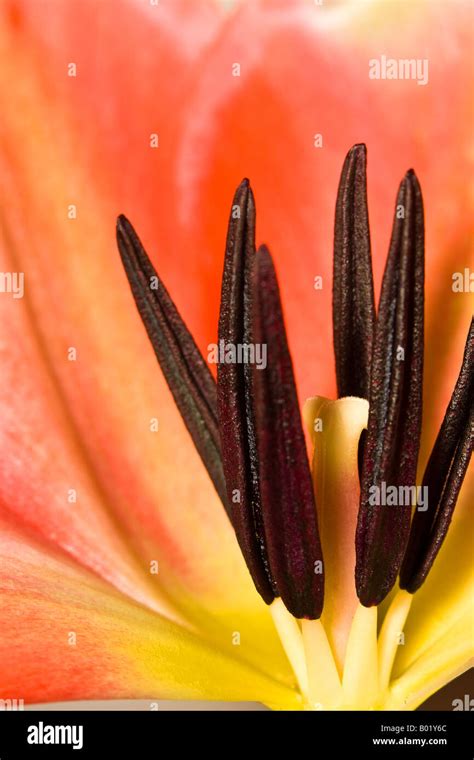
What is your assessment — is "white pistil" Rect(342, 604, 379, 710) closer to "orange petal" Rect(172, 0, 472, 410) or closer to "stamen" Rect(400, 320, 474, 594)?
"stamen" Rect(400, 320, 474, 594)

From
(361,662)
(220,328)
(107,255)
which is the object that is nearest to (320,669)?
(361,662)

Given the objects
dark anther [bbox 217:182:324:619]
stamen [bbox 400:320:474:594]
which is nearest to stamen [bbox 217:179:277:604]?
dark anther [bbox 217:182:324:619]

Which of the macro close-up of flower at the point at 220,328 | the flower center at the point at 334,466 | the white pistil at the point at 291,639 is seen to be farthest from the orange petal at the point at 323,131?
the white pistil at the point at 291,639

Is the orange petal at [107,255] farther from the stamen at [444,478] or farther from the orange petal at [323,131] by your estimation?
the stamen at [444,478]

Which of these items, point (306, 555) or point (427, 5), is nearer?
point (306, 555)
